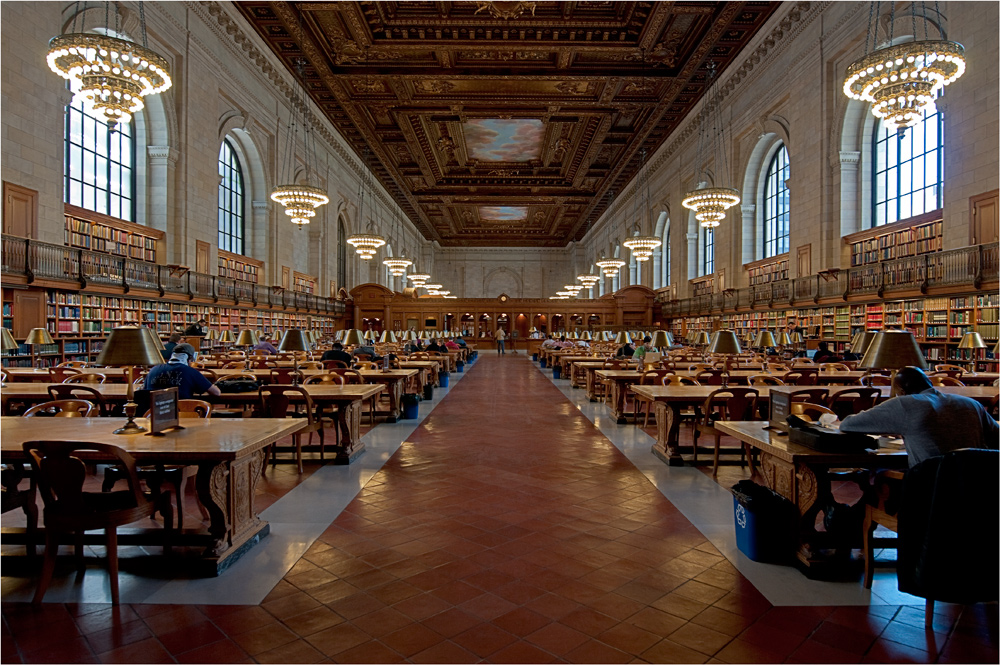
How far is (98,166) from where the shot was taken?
1272 cm

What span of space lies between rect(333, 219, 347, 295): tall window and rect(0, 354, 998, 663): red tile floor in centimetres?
2579

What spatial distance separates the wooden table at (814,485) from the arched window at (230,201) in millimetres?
18118

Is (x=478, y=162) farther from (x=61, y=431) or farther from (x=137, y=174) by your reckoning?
(x=61, y=431)

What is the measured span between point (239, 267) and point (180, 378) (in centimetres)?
1535

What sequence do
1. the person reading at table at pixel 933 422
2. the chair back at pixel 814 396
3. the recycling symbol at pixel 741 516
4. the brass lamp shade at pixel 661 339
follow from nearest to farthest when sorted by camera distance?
the person reading at table at pixel 933 422, the recycling symbol at pixel 741 516, the chair back at pixel 814 396, the brass lamp shade at pixel 661 339

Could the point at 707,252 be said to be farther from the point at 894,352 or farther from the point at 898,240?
the point at 894,352

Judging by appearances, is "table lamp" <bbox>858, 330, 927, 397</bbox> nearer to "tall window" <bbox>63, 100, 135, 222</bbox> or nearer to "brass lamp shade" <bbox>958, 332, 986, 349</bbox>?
"brass lamp shade" <bbox>958, 332, 986, 349</bbox>

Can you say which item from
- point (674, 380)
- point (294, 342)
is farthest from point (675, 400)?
point (294, 342)

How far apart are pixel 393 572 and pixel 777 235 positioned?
63.2 ft

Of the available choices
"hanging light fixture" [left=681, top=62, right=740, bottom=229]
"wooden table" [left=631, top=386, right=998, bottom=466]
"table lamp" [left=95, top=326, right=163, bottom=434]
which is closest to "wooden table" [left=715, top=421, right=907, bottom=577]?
"wooden table" [left=631, top=386, right=998, bottom=466]

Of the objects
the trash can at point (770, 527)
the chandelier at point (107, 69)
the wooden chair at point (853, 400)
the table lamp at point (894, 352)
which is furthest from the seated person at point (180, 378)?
the wooden chair at point (853, 400)

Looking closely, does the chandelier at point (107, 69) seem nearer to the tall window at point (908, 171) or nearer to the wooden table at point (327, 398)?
the wooden table at point (327, 398)

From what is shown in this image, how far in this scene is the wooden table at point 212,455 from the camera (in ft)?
10.0

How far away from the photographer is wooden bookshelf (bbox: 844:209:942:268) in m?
11.9
